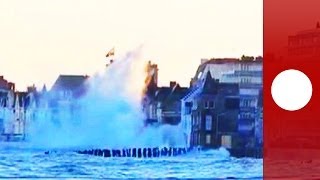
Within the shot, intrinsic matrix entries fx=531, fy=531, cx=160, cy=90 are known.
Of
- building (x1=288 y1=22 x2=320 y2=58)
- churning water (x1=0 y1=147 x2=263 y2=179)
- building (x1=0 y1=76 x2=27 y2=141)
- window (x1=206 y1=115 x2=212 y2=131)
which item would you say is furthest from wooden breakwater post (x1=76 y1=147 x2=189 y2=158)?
building (x1=288 y1=22 x2=320 y2=58)

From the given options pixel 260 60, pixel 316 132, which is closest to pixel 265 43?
pixel 260 60

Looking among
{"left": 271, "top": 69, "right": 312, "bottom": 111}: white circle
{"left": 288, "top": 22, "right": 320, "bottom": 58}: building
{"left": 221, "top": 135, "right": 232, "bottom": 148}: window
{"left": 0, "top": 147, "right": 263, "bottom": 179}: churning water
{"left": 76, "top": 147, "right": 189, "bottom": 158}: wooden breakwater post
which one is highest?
{"left": 288, "top": 22, "right": 320, "bottom": 58}: building

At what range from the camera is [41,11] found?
197 cm

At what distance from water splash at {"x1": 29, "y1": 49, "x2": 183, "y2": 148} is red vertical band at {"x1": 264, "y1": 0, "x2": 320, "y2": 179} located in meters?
0.37

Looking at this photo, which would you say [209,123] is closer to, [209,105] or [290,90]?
[209,105]

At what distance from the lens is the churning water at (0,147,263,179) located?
6.43ft

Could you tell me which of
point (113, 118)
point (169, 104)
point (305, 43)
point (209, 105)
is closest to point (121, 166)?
point (113, 118)

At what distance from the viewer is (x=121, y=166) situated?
6.57 feet

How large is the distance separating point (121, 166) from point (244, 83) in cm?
56

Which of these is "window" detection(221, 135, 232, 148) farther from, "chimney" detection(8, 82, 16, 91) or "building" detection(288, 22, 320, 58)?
"chimney" detection(8, 82, 16, 91)

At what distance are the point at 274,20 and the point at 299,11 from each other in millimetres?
101

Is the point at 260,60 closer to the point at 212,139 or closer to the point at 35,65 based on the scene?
the point at 212,139

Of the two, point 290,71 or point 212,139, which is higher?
point 290,71

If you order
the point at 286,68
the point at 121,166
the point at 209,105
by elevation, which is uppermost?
the point at 286,68
